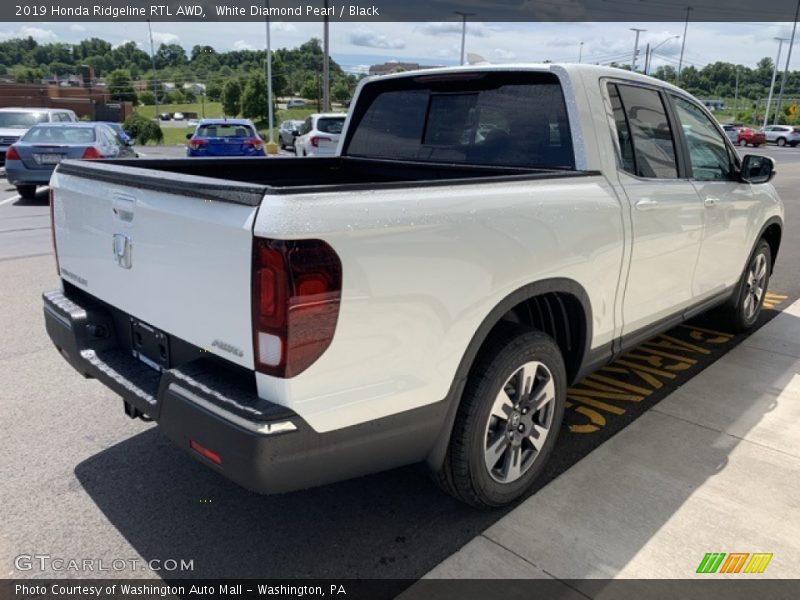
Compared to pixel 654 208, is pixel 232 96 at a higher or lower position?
higher

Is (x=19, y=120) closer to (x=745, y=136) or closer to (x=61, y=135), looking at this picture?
(x=61, y=135)

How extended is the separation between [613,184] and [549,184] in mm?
567

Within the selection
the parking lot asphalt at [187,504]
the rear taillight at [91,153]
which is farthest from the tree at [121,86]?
the parking lot asphalt at [187,504]

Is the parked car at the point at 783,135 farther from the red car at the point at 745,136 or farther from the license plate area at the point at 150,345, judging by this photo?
the license plate area at the point at 150,345

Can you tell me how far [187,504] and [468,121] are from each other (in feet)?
8.25

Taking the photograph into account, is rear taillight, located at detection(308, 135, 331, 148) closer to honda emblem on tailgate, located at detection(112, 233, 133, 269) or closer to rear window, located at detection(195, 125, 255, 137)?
rear window, located at detection(195, 125, 255, 137)

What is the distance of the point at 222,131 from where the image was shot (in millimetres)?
17141

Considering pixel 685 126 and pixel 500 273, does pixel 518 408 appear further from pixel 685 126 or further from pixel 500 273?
pixel 685 126

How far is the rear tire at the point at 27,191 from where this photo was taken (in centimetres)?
1241

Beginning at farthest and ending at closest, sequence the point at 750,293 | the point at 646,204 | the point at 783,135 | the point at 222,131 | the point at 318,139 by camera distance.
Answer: the point at 783,135 → the point at 222,131 → the point at 318,139 → the point at 750,293 → the point at 646,204

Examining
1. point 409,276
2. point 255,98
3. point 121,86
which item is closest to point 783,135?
point 255,98

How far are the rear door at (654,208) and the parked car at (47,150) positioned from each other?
1067 centimetres

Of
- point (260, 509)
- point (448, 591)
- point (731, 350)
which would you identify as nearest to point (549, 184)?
point (448, 591)

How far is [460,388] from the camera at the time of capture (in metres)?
2.44
